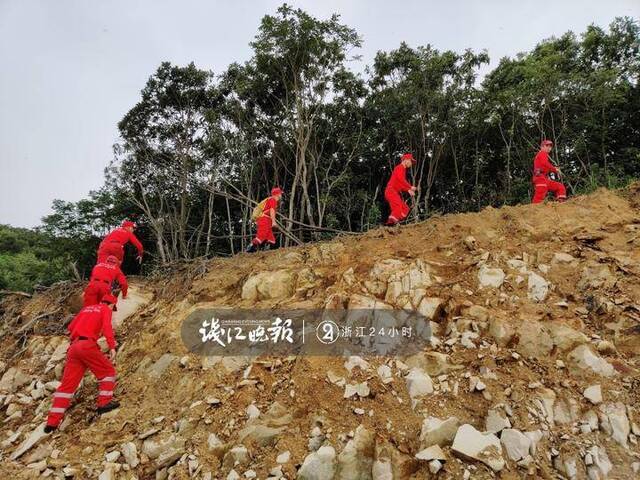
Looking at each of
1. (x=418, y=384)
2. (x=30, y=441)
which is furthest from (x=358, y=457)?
(x=30, y=441)

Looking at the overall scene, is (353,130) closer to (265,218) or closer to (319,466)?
(265,218)

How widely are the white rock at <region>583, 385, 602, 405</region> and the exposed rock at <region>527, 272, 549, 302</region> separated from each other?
1.21 m

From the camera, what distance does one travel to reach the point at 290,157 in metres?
15.3

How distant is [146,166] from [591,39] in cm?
1544

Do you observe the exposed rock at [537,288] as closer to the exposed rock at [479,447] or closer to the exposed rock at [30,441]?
the exposed rock at [479,447]

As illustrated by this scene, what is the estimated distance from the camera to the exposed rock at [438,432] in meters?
3.39

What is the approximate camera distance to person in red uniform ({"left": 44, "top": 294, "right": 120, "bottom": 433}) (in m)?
4.37

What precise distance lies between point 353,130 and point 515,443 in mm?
12685

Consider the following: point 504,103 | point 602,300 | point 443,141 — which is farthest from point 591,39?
point 602,300

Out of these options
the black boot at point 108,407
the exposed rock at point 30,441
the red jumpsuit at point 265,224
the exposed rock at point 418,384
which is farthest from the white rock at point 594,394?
the exposed rock at point 30,441

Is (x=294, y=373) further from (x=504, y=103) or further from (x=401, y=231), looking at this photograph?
(x=504, y=103)

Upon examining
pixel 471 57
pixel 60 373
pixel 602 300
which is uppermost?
pixel 471 57

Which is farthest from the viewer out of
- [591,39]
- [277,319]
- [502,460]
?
[591,39]

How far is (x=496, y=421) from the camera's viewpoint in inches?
135
